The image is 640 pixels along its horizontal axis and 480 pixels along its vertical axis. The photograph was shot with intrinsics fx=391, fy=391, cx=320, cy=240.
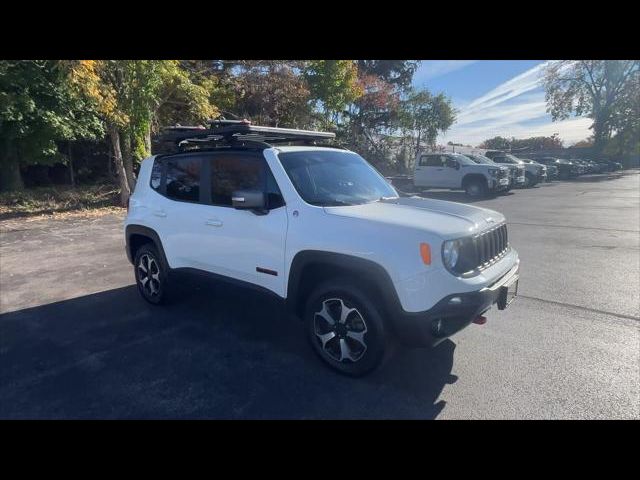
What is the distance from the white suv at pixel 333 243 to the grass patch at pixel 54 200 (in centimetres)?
1026

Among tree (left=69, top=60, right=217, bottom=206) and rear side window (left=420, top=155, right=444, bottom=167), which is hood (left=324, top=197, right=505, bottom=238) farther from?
rear side window (left=420, top=155, right=444, bottom=167)

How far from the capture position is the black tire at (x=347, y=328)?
3.02 m

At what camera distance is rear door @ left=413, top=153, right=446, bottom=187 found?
17.0 metres

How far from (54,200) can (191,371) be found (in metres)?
13.1

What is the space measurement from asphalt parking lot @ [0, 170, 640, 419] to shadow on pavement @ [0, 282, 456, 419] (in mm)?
13

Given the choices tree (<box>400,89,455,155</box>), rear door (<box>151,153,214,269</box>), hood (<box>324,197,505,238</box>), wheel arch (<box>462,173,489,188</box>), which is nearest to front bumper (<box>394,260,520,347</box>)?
hood (<box>324,197,505,238</box>)

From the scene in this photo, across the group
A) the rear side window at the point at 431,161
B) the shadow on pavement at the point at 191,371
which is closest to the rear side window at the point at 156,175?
the shadow on pavement at the point at 191,371

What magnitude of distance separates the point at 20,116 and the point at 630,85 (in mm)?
46786

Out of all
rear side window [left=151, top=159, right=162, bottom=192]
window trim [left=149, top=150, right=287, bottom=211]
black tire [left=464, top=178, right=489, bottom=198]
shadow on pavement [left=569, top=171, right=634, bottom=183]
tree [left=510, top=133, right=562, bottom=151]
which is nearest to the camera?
window trim [left=149, top=150, right=287, bottom=211]

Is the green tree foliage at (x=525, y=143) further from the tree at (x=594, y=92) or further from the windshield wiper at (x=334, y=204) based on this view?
the windshield wiper at (x=334, y=204)

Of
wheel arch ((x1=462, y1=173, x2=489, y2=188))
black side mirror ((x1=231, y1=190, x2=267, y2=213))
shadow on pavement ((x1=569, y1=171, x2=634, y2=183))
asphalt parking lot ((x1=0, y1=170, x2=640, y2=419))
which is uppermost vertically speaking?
black side mirror ((x1=231, y1=190, x2=267, y2=213))

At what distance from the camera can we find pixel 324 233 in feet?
10.3

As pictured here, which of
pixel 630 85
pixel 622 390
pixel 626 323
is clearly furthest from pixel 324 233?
pixel 630 85
